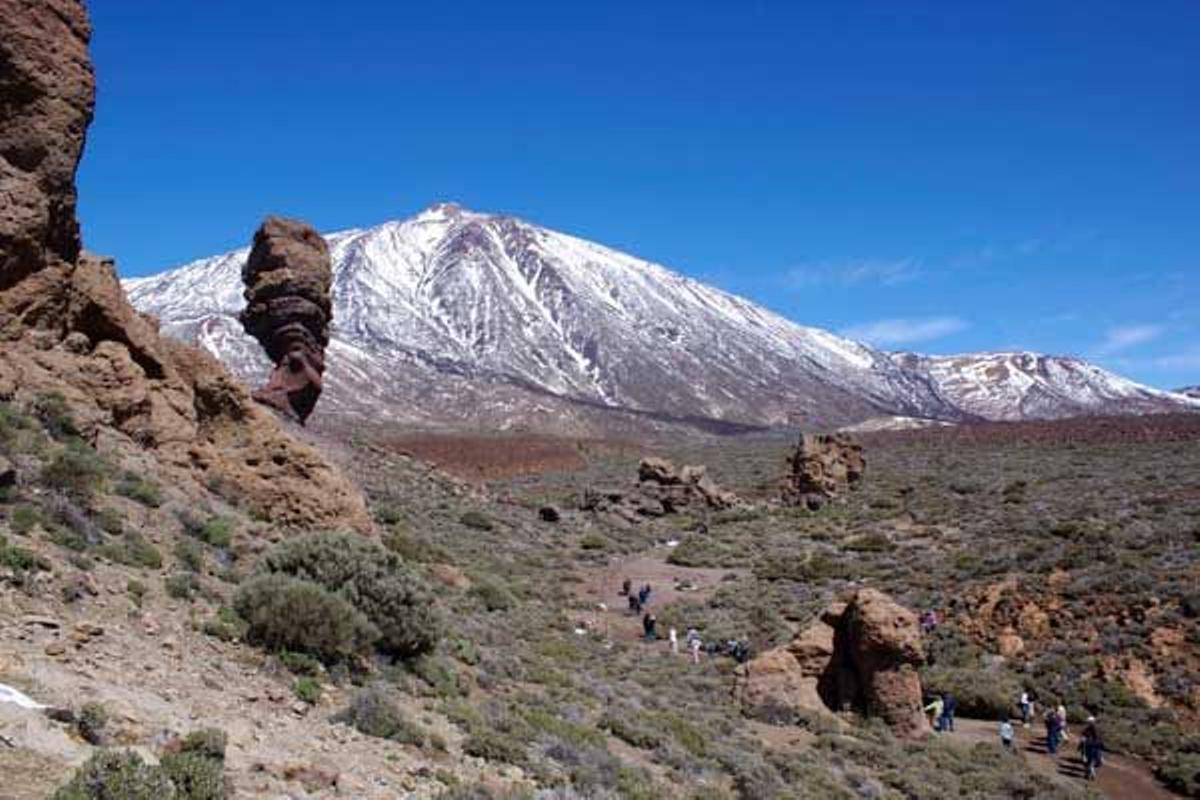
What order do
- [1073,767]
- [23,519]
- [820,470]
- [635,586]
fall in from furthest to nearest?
[820,470] → [635,586] → [1073,767] → [23,519]

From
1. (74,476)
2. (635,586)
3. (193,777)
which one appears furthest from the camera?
(635,586)

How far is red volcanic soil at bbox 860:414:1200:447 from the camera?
6606 cm

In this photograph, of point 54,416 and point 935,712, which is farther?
point 935,712

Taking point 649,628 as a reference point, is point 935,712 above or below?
below

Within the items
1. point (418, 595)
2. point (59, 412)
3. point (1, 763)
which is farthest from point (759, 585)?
point (1, 763)

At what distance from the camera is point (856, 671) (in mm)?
17891

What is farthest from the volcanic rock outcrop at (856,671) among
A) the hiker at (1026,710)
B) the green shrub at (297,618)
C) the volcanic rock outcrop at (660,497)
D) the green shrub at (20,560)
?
the volcanic rock outcrop at (660,497)

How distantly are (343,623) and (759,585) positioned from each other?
22428 mm

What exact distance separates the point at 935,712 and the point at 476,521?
21201mm

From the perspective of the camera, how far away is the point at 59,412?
11.1m

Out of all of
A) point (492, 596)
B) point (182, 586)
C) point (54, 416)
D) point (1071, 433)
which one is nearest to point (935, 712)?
point (492, 596)

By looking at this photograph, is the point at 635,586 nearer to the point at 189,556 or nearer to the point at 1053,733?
the point at 1053,733

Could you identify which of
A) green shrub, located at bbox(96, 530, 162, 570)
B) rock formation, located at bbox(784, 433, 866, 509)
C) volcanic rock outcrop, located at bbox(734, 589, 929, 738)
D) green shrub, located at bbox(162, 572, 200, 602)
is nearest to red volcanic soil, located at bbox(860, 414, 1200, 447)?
rock formation, located at bbox(784, 433, 866, 509)

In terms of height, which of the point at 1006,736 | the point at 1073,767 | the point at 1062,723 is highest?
the point at 1062,723
